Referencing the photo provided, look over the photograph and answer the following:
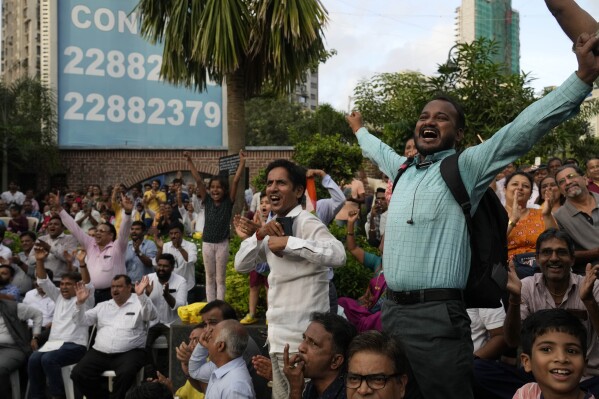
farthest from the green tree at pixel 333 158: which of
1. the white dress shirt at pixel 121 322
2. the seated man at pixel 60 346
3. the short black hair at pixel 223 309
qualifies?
the short black hair at pixel 223 309

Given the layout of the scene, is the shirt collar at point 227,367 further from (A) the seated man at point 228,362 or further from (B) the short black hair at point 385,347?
(B) the short black hair at point 385,347

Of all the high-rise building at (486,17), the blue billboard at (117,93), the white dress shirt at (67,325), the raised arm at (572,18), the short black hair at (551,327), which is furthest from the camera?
the high-rise building at (486,17)

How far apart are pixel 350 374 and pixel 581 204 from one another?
10.8 feet

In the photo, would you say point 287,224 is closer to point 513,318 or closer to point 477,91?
point 513,318

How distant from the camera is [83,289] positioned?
8.06 meters

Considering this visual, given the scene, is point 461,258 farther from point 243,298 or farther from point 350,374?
point 243,298

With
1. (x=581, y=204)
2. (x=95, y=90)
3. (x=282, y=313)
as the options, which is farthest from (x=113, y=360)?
(x=95, y=90)

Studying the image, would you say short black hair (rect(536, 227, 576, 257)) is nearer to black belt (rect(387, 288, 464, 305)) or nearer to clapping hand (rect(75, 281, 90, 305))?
black belt (rect(387, 288, 464, 305))

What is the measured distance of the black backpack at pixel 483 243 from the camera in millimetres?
3219

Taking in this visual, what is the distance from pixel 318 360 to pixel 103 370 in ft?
13.6

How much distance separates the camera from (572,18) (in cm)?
272

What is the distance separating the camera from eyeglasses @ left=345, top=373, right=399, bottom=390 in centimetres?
333

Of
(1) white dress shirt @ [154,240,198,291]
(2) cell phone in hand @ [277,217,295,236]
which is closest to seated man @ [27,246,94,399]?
(1) white dress shirt @ [154,240,198,291]

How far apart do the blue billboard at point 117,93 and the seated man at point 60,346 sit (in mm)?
15459
